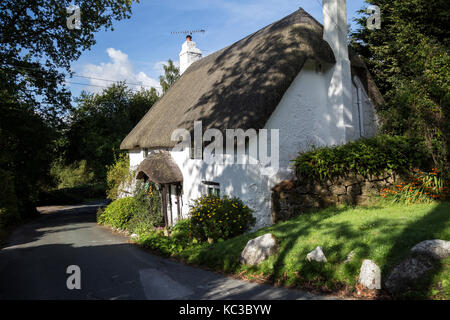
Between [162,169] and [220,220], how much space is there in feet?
14.0

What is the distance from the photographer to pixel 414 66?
10336 mm

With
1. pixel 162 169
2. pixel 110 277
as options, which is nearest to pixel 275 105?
pixel 162 169

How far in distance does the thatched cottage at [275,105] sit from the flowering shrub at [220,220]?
0.35 m

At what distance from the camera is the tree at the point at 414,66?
26.1 feet

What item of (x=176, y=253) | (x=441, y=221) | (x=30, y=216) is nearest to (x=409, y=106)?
(x=441, y=221)

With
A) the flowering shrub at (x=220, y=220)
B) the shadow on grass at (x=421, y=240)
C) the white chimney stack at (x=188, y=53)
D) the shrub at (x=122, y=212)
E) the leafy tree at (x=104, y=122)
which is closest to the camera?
the shadow on grass at (x=421, y=240)

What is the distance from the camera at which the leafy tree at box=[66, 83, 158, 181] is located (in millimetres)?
28953

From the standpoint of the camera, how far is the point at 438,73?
8586mm

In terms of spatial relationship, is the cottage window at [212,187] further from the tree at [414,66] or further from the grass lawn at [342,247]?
the tree at [414,66]

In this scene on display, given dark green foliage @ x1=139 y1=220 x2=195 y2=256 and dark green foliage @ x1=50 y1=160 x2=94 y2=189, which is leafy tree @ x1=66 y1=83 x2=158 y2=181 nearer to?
dark green foliage @ x1=50 y1=160 x2=94 y2=189

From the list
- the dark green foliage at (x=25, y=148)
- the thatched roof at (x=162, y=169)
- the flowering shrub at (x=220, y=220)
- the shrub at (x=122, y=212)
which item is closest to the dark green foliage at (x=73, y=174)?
the dark green foliage at (x=25, y=148)

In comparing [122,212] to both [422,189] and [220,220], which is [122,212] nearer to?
[220,220]

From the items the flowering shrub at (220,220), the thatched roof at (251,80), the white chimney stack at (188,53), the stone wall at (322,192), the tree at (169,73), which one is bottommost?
the flowering shrub at (220,220)
